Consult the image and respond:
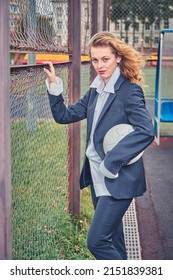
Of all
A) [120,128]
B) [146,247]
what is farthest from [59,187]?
[120,128]

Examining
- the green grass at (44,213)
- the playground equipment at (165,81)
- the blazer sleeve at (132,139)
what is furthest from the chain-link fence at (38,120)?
the playground equipment at (165,81)

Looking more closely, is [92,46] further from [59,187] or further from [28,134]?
[28,134]

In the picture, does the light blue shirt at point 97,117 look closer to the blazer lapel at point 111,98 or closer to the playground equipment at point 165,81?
the blazer lapel at point 111,98

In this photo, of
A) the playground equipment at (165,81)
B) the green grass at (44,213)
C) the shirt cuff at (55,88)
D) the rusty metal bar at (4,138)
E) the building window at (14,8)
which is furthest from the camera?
the playground equipment at (165,81)

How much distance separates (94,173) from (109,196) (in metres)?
0.16

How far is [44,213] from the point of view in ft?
11.9

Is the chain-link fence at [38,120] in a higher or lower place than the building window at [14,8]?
lower

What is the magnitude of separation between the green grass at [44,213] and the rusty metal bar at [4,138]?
773 millimetres

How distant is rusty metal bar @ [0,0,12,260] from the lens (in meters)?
2.01

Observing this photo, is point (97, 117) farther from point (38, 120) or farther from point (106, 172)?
point (38, 120)

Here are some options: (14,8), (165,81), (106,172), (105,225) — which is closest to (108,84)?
(106,172)

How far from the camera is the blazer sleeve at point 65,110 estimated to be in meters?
2.96

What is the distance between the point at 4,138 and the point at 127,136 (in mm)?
775
